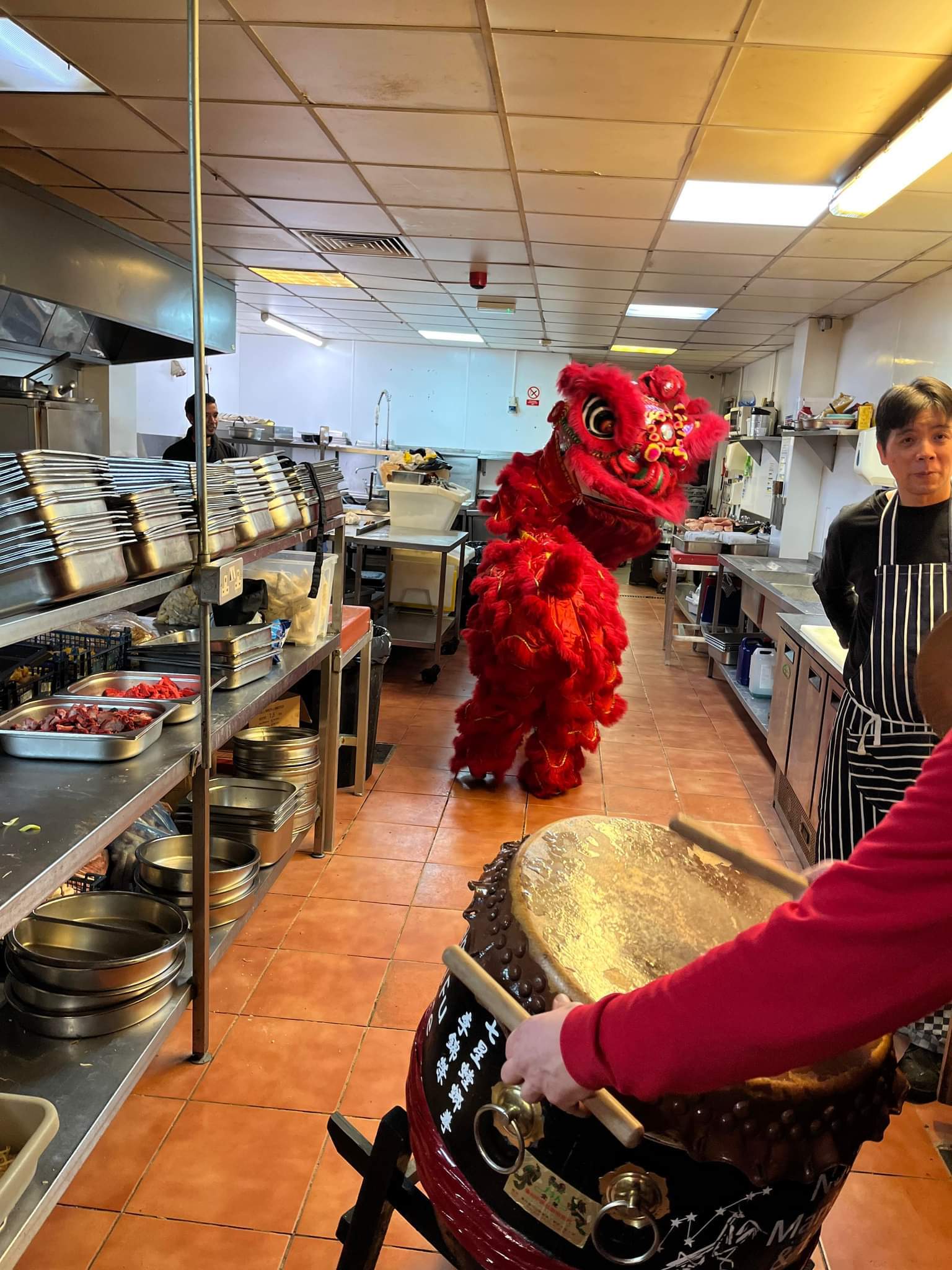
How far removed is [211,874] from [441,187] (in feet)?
11.2

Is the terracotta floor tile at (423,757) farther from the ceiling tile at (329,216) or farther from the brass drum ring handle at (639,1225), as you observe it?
the brass drum ring handle at (639,1225)

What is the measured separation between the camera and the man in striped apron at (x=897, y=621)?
80.7 inches

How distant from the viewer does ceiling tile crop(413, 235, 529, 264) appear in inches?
203

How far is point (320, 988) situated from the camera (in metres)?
2.43

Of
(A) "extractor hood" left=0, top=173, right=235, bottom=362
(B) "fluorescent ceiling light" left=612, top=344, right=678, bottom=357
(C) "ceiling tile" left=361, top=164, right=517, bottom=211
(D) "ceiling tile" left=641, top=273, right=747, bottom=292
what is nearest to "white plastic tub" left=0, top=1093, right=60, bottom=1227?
(C) "ceiling tile" left=361, top=164, right=517, bottom=211

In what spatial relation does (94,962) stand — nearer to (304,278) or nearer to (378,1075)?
(378,1075)

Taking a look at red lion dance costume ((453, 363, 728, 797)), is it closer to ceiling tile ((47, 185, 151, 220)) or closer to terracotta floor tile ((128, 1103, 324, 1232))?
terracotta floor tile ((128, 1103, 324, 1232))

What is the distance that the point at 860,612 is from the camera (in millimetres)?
2264

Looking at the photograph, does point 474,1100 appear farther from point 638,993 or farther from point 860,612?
point 860,612

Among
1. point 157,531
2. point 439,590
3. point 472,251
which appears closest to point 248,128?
point 472,251

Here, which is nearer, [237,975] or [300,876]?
[237,975]

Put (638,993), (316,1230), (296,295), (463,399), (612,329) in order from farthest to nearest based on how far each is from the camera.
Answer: (463,399) → (612,329) → (296,295) → (316,1230) → (638,993)

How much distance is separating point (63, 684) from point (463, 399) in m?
9.40

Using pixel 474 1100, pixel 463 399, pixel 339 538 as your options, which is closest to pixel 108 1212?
pixel 474 1100
